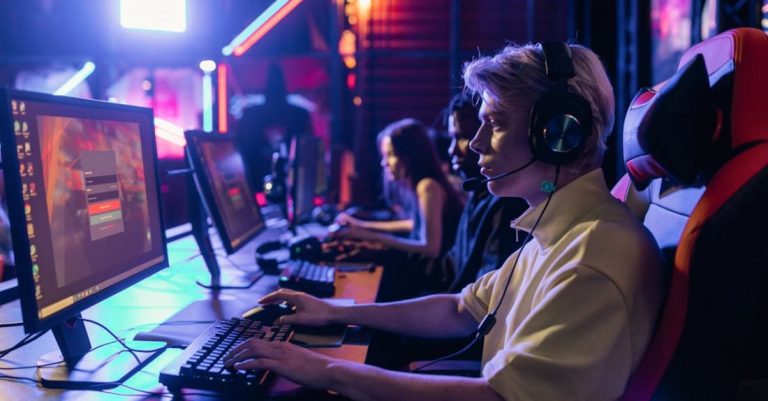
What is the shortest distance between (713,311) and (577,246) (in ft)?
0.66

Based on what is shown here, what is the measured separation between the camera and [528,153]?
1.12m

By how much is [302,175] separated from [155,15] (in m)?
1.28

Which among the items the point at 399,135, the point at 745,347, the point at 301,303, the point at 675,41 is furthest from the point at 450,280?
the point at 675,41

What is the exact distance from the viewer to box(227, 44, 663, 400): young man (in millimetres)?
856

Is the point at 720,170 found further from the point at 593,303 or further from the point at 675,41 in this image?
the point at 675,41

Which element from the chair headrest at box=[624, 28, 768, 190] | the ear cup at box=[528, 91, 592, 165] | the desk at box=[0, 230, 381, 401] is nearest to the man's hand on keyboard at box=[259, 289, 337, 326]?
the desk at box=[0, 230, 381, 401]

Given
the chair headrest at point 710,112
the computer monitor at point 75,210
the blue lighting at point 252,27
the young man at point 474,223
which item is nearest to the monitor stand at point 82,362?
A: the computer monitor at point 75,210

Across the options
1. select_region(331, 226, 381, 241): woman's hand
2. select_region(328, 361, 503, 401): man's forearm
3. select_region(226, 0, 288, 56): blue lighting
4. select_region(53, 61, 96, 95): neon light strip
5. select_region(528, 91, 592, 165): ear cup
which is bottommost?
select_region(331, 226, 381, 241): woman's hand

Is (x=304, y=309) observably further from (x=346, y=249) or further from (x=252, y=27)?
(x=252, y=27)

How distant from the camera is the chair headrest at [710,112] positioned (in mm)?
850

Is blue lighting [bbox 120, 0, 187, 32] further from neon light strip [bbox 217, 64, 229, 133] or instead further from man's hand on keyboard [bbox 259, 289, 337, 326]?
man's hand on keyboard [bbox 259, 289, 337, 326]

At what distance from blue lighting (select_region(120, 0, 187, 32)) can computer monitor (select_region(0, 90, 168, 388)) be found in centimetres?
239

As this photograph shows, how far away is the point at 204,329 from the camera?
130cm

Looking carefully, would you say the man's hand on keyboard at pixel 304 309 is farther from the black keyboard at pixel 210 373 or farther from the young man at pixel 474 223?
the young man at pixel 474 223
